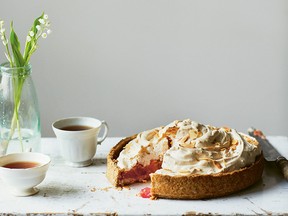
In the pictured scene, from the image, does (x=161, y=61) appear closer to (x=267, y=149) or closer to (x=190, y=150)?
(x=267, y=149)

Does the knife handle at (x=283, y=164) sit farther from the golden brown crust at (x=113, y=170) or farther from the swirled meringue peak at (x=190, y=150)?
the golden brown crust at (x=113, y=170)

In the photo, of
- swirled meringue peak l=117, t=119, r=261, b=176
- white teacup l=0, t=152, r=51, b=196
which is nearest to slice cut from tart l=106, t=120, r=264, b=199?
swirled meringue peak l=117, t=119, r=261, b=176

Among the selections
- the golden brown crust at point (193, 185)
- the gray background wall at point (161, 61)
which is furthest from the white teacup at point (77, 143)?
the gray background wall at point (161, 61)

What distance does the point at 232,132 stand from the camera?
88.5 inches

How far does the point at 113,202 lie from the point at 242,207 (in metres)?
0.41

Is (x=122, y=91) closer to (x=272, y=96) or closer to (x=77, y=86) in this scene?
(x=77, y=86)

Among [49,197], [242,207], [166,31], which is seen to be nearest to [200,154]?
[242,207]

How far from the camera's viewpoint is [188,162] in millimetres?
2035

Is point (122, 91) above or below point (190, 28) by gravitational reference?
below

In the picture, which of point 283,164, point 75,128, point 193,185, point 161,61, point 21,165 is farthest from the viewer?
point 161,61

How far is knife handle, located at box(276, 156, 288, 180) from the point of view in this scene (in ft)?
7.13

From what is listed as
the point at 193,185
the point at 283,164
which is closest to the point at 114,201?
the point at 193,185

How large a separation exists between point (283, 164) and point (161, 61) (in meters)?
1.80

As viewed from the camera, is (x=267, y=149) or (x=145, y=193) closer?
(x=145, y=193)
